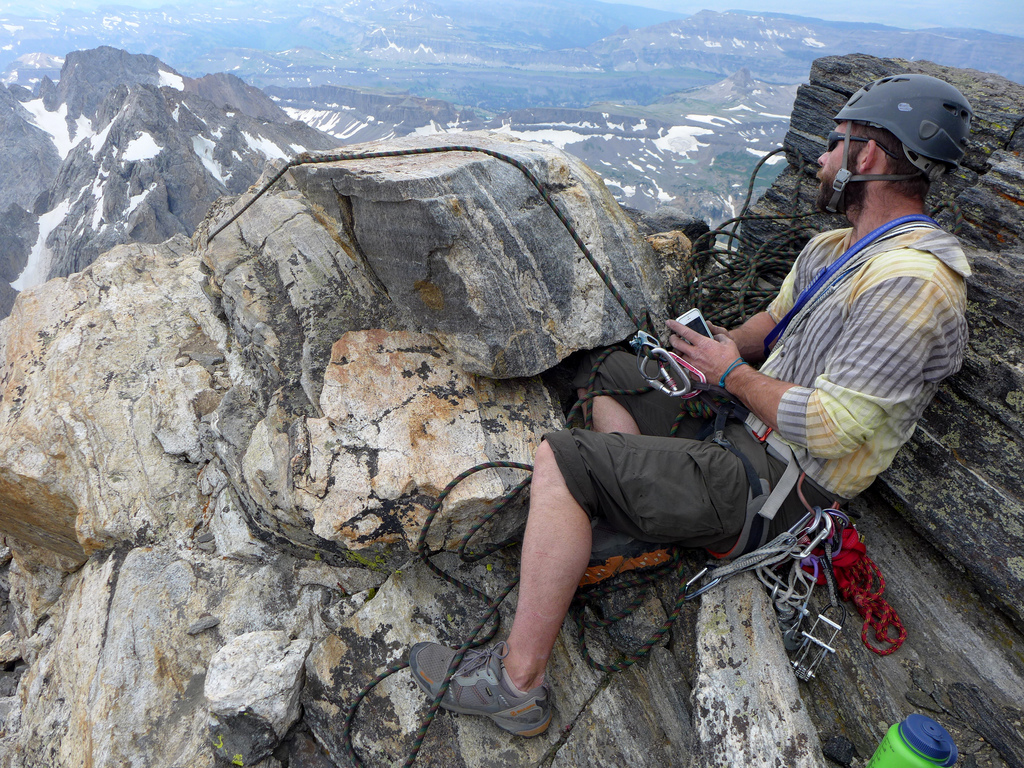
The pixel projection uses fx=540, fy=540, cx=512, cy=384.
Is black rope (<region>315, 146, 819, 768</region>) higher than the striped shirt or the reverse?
the reverse

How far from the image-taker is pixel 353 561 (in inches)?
154

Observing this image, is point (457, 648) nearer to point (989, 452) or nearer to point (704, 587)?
point (704, 587)

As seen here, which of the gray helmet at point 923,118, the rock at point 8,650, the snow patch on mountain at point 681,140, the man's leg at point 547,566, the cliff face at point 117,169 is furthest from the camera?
the snow patch on mountain at point 681,140

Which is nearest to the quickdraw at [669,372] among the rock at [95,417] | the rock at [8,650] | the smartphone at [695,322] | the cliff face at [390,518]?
the smartphone at [695,322]

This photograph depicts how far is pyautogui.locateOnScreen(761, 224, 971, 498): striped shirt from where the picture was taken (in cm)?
262

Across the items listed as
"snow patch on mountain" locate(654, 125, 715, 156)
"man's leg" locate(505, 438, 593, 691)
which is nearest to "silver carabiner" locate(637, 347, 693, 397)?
"man's leg" locate(505, 438, 593, 691)

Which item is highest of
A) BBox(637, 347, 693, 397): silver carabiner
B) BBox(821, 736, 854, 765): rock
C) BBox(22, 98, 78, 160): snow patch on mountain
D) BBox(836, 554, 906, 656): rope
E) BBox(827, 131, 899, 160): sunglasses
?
BBox(827, 131, 899, 160): sunglasses

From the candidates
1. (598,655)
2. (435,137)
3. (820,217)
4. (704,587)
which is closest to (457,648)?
(598,655)

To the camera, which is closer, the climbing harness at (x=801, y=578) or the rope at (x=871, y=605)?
the climbing harness at (x=801, y=578)

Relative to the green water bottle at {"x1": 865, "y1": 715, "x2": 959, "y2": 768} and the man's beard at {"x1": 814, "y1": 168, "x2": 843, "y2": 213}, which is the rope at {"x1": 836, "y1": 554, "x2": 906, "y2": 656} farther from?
the man's beard at {"x1": 814, "y1": 168, "x2": 843, "y2": 213}

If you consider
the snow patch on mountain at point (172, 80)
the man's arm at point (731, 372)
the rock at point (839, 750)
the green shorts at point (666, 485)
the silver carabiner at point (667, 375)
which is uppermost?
the man's arm at point (731, 372)

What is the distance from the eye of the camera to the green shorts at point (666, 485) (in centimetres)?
294

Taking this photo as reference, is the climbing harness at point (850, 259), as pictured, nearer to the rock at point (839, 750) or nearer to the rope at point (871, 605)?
the rope at point (871, 605)

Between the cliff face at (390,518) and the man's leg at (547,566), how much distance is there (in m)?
0.59
